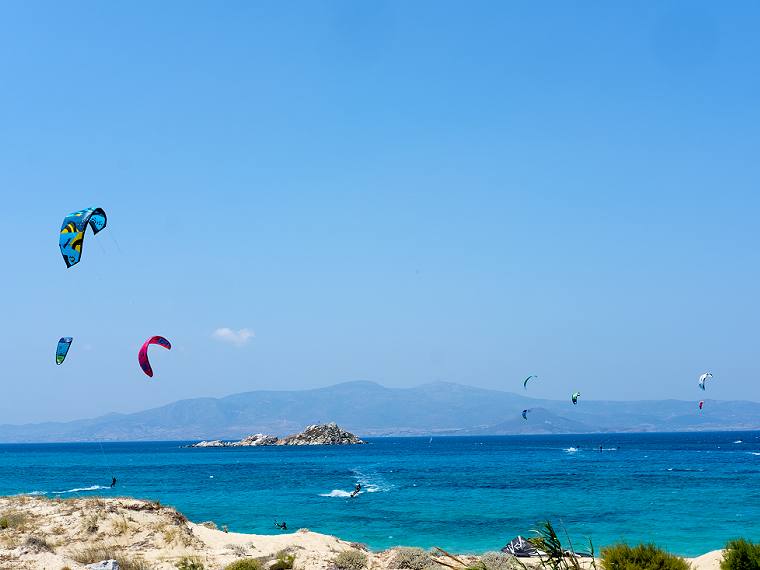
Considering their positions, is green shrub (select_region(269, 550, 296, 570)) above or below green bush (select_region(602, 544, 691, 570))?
below

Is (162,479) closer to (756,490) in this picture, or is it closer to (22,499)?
(22,499)

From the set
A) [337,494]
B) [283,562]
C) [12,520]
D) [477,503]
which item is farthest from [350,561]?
[337,494]

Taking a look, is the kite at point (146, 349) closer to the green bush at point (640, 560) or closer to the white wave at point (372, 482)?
the green bush at point (640, 560)

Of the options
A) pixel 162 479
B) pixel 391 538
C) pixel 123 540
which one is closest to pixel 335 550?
pixel 123 540

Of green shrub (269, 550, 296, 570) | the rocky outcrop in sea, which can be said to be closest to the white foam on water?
green shrub (269, 550, 296, 570)

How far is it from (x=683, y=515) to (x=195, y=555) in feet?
94.0

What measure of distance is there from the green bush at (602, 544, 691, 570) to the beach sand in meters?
6.48

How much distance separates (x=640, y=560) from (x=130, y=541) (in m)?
14.9

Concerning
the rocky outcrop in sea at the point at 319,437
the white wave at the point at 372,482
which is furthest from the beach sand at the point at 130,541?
the rocky outcrop in sea at the point at 319,437

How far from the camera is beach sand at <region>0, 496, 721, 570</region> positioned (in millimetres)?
19047

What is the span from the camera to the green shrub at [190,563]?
17109 millimetres

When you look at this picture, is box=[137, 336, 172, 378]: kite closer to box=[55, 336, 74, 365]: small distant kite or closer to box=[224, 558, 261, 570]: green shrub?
box=[55, 336, 74, 365]: small distant kite

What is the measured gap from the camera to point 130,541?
2084cm

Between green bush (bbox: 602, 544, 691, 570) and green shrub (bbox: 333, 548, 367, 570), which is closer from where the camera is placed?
green bush (bbox: 602, 544, 691, 570)
